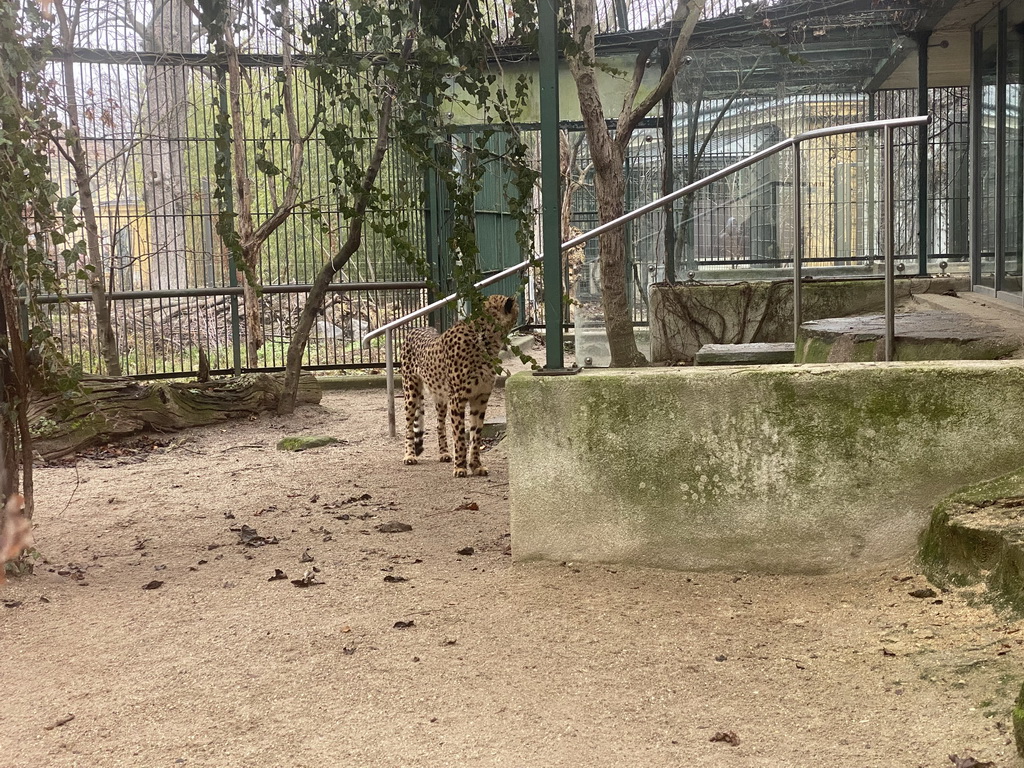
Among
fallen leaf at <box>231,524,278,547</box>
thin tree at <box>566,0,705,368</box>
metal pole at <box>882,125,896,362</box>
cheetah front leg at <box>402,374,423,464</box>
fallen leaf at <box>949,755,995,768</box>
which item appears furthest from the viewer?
thin tree at <box>566,0,705,368</box>

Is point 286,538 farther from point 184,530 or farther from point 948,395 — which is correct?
point 948,395

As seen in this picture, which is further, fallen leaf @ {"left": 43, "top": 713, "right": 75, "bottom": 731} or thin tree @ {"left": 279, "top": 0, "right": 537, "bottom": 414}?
thin tree @ {"left": 279, "top": 0, "right": 537, "bottom": 414}

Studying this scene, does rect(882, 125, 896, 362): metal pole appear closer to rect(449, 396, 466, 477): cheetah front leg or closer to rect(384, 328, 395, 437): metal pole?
rect(449, 396, 466, 477): cheetah front leg

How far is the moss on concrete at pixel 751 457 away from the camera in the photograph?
4.01 metres

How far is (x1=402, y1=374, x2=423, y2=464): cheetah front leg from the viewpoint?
759cm

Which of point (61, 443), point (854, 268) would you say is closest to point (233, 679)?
point (61, 443)

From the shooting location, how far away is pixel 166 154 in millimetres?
11578

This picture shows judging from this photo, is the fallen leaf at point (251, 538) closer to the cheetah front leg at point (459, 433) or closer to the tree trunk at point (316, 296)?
the cheetah front leg at point (459, 433)

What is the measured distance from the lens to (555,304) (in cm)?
432

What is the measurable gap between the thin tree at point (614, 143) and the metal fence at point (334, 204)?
1.32m

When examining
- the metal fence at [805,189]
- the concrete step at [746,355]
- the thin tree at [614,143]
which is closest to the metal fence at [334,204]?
the metal fence at [805,189]

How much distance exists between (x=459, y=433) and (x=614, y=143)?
279 cm

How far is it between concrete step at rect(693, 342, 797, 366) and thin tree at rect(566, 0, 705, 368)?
119 centimetres

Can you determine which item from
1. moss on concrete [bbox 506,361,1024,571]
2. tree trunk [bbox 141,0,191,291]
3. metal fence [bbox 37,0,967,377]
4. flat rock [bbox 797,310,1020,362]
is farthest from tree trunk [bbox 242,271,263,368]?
moss on concrete [bbox 506,361,1024,571]
